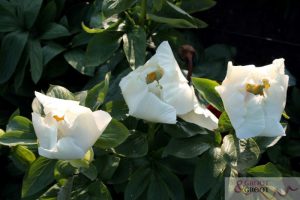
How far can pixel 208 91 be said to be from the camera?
0.89 m

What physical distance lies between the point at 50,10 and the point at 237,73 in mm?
665

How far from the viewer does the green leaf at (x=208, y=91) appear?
881mm

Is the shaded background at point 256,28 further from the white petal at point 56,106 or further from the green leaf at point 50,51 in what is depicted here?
the white petal at point 56,106

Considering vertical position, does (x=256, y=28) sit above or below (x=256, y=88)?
below

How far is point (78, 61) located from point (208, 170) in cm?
52

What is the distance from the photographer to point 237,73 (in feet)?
2.59

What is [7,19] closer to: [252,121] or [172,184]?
[172,184]

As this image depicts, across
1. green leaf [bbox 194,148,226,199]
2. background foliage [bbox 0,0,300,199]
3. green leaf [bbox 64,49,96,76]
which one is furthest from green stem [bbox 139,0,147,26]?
green leaf [bbox 194,148,226,199]

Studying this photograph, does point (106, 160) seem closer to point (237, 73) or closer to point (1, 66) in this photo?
point (237, 73)

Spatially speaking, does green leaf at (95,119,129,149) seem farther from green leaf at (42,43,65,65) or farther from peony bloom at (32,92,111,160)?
green leaf at (42,43,65,65)

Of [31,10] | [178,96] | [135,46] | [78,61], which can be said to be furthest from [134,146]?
[31,10]

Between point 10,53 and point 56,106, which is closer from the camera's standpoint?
point 56,106

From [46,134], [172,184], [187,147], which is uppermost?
[46,134]

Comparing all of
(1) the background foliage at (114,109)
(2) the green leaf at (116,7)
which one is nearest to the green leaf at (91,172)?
(1) the background foliage at (114,109)
